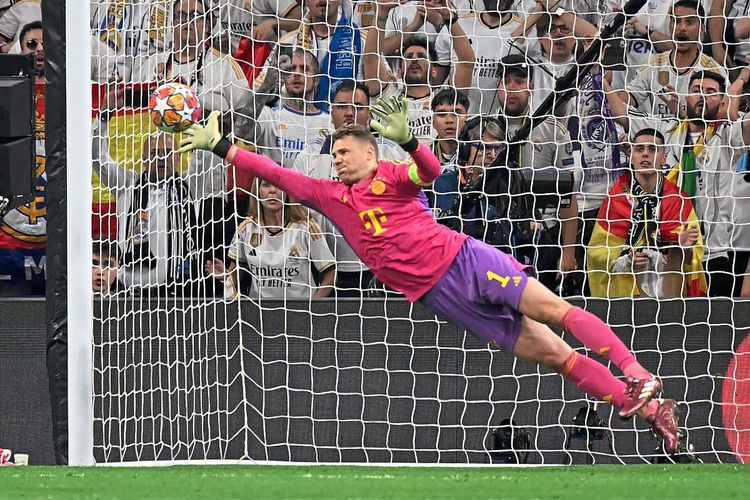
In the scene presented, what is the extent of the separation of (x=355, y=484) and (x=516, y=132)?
3.55 m

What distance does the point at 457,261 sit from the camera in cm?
634

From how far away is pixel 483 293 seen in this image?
6273 mm

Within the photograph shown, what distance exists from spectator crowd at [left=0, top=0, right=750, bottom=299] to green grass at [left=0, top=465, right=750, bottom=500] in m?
2.16

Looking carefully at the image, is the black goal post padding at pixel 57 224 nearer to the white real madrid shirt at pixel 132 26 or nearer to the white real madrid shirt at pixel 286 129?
the white real madrid shirt at pixel 132 26

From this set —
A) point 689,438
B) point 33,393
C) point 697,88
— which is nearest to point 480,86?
point 697,88

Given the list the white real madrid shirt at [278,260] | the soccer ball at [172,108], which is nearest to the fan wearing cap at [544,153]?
the white real madrid shirt at [278,260]

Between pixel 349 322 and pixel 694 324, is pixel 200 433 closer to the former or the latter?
pixel 349 322

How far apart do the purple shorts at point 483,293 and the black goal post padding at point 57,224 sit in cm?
191

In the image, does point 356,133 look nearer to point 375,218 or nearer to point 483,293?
point 375,218

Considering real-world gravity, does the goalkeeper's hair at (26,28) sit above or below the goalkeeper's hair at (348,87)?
above

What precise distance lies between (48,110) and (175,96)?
0.65m

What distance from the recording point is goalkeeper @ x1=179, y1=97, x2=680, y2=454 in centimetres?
618

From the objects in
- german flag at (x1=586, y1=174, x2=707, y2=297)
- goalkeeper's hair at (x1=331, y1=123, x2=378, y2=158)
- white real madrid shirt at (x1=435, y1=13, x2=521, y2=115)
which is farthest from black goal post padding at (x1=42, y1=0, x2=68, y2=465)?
german flag at (x1=586, y1=174, x2=707, y2=297)

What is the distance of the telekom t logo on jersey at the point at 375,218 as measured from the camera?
252 inches
